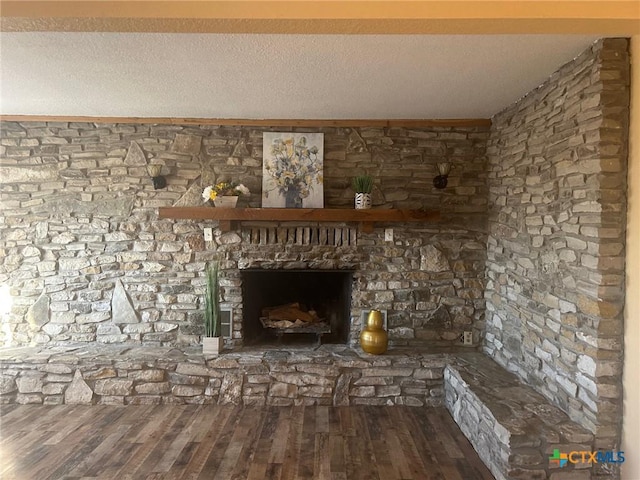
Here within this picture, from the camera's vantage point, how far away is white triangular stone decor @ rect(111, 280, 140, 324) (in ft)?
12.8

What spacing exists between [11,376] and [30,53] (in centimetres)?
261

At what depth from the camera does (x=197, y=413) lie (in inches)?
131

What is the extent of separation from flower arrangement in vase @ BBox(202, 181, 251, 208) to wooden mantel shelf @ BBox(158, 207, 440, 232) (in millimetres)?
82

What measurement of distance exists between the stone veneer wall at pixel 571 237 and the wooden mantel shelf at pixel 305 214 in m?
0.81

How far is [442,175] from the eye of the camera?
3.75 metres

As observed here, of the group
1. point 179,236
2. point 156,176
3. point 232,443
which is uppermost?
point 156,176

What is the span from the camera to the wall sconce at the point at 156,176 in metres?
3.79

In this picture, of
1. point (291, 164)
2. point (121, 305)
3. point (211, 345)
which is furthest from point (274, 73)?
point (121, 305)

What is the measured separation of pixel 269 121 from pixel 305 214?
94 cm

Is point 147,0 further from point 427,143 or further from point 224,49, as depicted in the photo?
point 427,143

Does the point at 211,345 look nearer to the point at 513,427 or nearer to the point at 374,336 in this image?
the point at 374,336

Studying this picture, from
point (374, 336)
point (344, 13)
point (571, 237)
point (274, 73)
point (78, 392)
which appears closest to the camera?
point (344, 13)

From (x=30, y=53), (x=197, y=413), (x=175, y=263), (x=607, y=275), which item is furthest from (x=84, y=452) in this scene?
(x=607, y=275)

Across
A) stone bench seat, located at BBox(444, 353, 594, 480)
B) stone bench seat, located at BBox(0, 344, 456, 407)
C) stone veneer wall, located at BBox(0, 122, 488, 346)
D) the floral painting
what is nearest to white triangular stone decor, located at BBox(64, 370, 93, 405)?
stone bench seat, located at BBox(0, 344, 456, 407)
